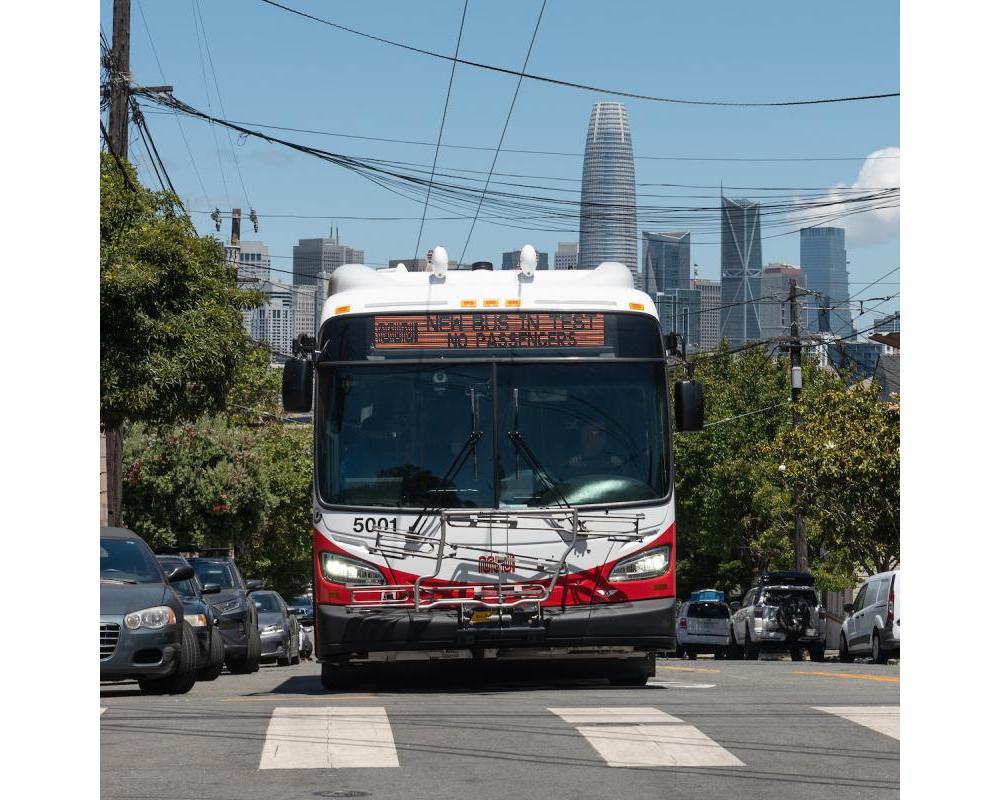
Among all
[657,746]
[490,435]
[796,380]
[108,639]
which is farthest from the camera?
[796,380]

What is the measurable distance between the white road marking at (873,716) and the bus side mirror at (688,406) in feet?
10.3

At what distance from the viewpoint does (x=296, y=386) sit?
13469 mm

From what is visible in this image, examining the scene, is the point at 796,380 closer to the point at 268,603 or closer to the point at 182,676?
the point at 268,603

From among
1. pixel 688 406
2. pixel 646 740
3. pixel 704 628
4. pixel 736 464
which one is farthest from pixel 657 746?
pixel 736 464

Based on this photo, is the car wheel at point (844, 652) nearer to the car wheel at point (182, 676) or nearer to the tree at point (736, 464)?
the car wheel at point (182, 676)

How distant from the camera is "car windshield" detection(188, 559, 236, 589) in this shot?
74.0 feet

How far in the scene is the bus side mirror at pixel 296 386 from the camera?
13.4m

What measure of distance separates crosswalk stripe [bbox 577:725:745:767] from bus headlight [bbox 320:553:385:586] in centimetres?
358

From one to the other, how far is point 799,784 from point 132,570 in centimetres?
864

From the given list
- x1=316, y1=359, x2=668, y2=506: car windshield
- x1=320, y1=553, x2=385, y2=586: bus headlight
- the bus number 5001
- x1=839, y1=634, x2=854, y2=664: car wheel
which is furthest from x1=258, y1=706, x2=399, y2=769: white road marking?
x1=839, y1=634, x2=854, y2=664: car wheel

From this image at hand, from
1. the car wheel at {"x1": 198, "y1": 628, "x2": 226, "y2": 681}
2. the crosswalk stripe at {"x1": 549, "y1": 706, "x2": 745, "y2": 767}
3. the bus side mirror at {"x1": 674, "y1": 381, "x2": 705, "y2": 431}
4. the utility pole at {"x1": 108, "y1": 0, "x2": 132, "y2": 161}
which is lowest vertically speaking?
the car wheel at {"x1": 198, "y1": 628, "x2": 226, "y2": 681}

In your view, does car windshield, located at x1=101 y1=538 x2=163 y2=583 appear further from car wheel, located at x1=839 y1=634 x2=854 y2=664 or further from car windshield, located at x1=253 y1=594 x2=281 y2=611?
car wheel, located at x1=839 y1=634 x2=854 y2=664

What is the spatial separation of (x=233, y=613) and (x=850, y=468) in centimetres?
1742

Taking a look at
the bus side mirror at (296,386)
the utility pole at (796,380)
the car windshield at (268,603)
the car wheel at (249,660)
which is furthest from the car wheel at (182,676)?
the utility pole at (796,380)
